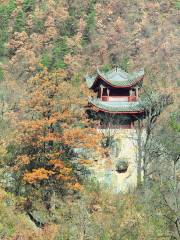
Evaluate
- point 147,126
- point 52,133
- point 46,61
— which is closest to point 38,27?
point 46,61

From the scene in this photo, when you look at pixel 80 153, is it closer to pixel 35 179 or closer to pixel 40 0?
pixel 35 179

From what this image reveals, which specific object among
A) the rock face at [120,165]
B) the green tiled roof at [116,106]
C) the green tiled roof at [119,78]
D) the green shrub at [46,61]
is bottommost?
the green shrub at [46,61]

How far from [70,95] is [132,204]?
5.51 m

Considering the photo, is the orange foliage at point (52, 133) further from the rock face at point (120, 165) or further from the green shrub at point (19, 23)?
the green shrub at point (19, 23)

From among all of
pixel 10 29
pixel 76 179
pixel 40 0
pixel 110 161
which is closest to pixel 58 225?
pixel 76 179

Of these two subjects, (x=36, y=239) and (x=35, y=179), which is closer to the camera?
(x=36, y=239)

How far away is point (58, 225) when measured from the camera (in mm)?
22234

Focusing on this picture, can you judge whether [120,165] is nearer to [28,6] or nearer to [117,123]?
[117,123]

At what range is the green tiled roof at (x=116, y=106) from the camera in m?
28.0

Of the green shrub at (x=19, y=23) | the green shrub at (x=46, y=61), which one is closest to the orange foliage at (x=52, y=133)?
the green shrub at (x=46, y=61)

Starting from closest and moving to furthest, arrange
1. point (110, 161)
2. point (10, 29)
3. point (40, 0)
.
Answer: point (110, 161) → point (10, 29) → point (40, 0)

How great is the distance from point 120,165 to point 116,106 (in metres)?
3.44

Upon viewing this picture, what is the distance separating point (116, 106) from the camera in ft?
94.7

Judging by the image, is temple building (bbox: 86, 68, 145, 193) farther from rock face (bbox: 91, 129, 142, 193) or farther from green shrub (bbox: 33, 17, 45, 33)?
green shrub (bbox: 33, 17, 45, 33)
